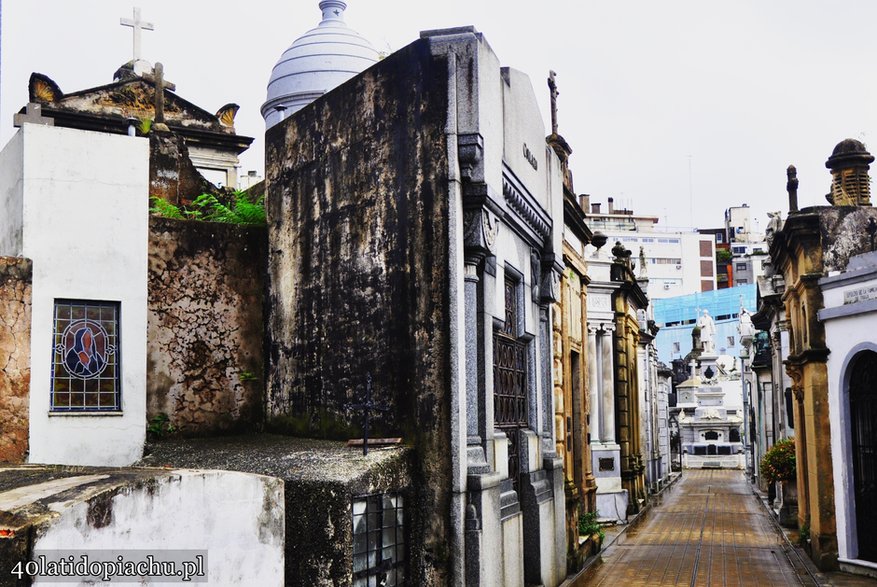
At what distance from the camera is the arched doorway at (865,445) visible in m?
14.7

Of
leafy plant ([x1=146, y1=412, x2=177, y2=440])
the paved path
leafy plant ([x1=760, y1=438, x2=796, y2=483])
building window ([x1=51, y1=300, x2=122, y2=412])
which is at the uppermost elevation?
building window ([x1=51, y1=300, x2=122, y2=412])

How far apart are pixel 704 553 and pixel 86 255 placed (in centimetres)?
1283

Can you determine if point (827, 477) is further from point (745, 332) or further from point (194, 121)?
point (745, 332)

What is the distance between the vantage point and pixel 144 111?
19.7 m

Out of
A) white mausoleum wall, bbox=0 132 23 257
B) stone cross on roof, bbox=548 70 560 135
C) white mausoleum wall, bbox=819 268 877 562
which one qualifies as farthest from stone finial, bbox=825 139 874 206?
white mausoleum wall, bbox=0 132 23 257

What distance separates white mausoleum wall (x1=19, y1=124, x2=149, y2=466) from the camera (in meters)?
10.2

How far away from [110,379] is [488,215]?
4.55 meters

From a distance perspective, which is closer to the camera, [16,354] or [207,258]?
[16,354]

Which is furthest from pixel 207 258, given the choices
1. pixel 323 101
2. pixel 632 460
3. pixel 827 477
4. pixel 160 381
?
pixel 632 460

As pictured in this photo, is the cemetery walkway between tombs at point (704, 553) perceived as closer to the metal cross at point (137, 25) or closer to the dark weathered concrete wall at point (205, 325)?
the dark weathered concrete wall at point (205, 325)

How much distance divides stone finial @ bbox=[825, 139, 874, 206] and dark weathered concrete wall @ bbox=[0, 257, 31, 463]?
43.2 ft

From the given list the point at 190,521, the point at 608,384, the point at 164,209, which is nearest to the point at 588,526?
the point at 608,384

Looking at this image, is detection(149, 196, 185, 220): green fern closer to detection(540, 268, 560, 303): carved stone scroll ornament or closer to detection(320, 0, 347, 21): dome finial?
detection(540, 268, 560, 303): carved stone scroll ornament

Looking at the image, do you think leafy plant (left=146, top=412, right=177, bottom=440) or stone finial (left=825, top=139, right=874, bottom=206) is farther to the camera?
stone finial (left=825, top=139, right=874, bottom=206)
